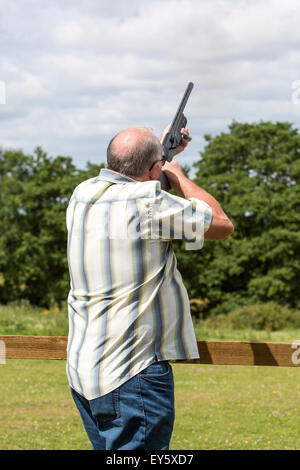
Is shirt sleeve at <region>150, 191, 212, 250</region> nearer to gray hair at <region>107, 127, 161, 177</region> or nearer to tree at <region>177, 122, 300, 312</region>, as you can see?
gray hair at <region>107, 127, 161, 177</region>

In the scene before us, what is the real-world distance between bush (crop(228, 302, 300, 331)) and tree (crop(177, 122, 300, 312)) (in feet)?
12.5

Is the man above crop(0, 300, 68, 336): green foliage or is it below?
above

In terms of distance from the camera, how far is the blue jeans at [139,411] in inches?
101

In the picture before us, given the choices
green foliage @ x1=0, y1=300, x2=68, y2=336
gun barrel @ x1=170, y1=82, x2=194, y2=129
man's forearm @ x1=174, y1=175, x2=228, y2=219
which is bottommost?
green foliage @ x1=0, y1=300, x2=68, y2=336

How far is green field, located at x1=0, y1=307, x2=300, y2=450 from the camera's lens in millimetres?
7973

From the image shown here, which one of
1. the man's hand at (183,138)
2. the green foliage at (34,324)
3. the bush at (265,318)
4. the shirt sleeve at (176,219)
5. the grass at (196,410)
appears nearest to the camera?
the shirt sleeve at (176,219)

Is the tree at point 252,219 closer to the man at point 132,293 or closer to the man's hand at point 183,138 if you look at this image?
the man's hand at point 183,138

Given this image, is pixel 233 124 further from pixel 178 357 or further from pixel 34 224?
pixel 178 357

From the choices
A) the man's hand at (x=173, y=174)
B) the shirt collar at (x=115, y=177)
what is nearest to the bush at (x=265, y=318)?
the man's hand at (x=173, y=174)

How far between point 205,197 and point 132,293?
565mm

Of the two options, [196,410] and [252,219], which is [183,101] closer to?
[196,410]

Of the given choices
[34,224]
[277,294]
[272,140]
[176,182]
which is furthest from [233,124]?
[176,182]

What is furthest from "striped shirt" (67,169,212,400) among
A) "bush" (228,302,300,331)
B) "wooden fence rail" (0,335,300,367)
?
"bush" (228,302,300,331)

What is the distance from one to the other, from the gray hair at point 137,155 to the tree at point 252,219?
1452 inches
